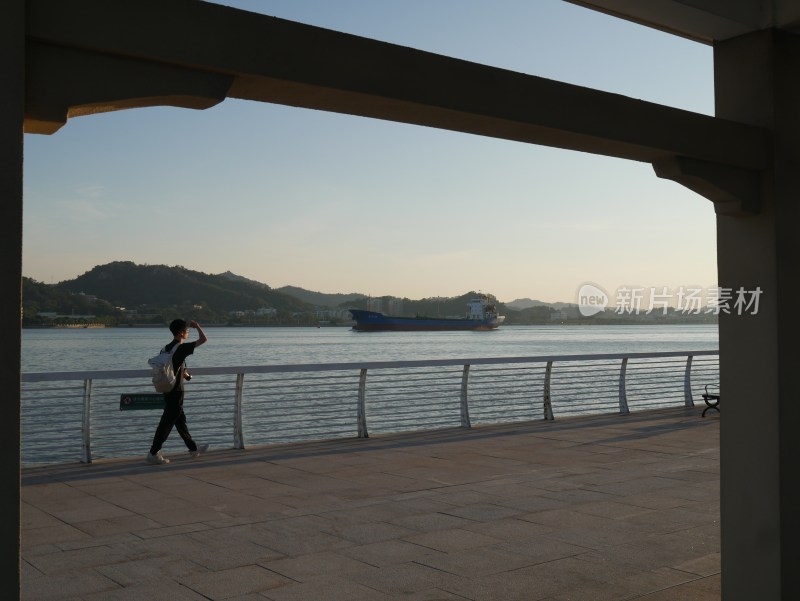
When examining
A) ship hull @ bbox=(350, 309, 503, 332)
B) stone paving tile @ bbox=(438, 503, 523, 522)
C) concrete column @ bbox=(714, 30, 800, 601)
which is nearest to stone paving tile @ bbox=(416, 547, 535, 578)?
stone paving tile @ bbox=(438, 503, 523, 522)

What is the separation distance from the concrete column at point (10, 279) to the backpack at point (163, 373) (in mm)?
6305

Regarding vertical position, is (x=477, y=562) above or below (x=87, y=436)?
below

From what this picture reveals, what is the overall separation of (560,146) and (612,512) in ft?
11.9

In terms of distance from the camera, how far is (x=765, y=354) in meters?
4.14

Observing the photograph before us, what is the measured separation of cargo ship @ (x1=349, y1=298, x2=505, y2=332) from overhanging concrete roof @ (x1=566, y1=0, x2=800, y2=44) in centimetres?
10167

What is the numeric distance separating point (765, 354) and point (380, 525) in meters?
2.97

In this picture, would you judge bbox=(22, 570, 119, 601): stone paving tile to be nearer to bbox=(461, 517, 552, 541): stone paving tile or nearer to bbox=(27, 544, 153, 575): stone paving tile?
bbox=(27, 544, 153, 575): stone paving tile

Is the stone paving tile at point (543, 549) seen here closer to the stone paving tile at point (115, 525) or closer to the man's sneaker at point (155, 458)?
the stone paving tile at point (115, 525)

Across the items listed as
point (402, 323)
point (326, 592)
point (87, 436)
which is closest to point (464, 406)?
point (87, 436)

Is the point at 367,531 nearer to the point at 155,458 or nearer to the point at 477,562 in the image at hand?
the point at 477,562

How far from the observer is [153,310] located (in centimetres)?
5947

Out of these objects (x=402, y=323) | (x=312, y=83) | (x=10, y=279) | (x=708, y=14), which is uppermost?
(x=708, y=14)

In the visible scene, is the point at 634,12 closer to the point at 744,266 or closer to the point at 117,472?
the point at 744,266

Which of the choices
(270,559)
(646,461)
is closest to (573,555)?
(270,559)
